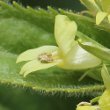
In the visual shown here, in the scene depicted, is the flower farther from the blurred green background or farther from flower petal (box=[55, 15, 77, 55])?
the blurred green background

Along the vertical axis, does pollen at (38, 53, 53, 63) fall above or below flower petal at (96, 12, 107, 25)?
below

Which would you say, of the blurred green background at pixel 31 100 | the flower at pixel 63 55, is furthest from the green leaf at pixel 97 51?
the blurred green background at pixel 31 100

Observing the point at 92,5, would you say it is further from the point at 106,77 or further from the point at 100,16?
the point at 106,77

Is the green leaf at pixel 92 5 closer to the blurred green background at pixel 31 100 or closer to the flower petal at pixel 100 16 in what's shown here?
the flower petal at pixel 100 16

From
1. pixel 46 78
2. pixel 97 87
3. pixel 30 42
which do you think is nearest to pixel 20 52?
pixel 30 42

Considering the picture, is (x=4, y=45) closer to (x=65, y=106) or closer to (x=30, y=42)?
(x=30, y=42)

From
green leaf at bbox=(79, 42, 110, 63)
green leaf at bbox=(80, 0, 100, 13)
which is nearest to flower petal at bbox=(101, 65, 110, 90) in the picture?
green leaf at bbox=(79, 42, 110, 63)

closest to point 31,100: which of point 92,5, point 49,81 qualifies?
point 49,81

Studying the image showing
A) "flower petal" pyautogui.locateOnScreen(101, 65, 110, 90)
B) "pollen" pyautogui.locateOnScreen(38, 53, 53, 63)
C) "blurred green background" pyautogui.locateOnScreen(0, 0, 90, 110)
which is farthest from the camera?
"blurred green background" pyautogui.locateOnScreen(0, 0, 90, 110)
